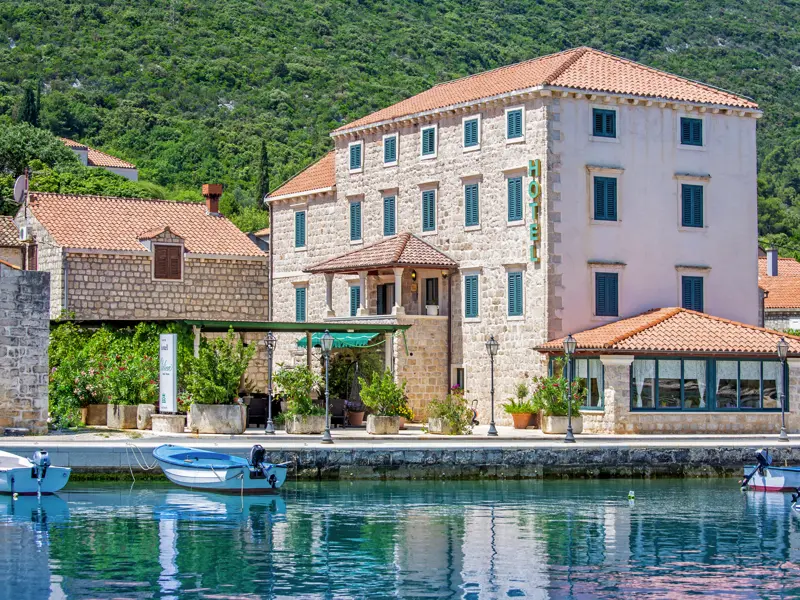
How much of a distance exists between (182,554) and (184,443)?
479 inches

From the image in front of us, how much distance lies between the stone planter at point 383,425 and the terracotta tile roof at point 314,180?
1641 cm

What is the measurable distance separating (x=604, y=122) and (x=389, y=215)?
31.3 feet

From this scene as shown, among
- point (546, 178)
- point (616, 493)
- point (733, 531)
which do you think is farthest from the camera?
point (546, 178)

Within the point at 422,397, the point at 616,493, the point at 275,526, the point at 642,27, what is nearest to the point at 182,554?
the point at 275,526

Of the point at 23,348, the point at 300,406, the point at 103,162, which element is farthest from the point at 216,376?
the point at 103,162

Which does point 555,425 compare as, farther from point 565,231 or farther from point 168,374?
point 168,374

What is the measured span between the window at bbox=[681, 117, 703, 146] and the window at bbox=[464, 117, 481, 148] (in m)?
7.13

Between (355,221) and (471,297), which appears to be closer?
(471,297)

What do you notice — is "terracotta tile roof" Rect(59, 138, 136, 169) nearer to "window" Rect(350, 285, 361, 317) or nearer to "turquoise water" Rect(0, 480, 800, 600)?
"window" Rect(350, 285, 361, 317)

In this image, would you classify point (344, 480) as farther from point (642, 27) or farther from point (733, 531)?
point (642, 27)

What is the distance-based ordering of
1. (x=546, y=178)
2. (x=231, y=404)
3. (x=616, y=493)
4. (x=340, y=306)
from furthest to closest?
(x=340, y=306) → (x=546, y=178) → (x=231, y=404) → (x=616, y=493)

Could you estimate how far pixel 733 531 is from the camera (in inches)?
1219

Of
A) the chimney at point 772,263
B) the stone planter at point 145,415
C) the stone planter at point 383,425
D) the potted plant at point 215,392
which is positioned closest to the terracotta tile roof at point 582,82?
the stone planter at point 383,425

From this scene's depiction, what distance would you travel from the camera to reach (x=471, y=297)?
5109cm
